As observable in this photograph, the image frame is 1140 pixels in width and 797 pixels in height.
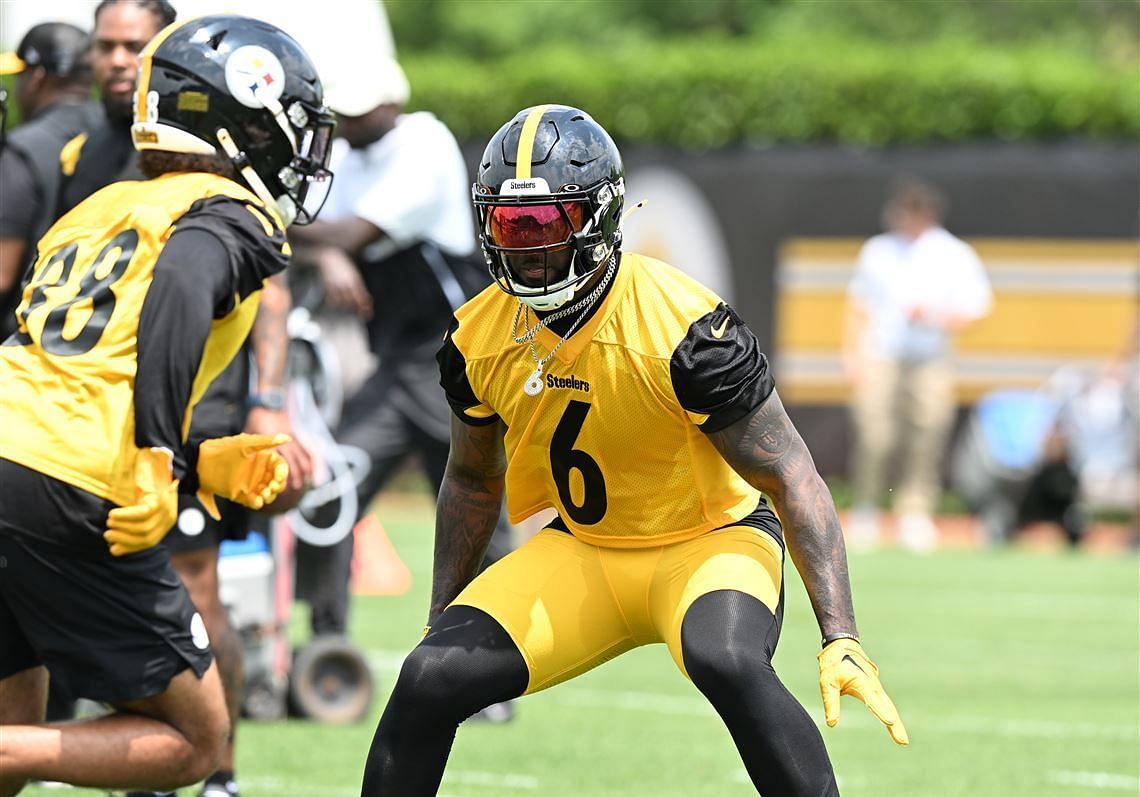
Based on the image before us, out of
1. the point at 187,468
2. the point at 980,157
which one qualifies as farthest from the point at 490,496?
the point at 980,157

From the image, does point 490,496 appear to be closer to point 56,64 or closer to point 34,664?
point 34,664

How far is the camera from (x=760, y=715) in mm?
3914

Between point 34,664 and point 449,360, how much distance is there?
3.76ft

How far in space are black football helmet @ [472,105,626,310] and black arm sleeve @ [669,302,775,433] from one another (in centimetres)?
28

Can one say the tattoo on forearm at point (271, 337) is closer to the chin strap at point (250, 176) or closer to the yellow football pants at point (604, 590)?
the chin strap at point (250, 176)

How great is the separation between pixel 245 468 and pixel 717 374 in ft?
3.53

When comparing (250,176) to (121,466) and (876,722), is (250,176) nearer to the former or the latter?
(121,466)

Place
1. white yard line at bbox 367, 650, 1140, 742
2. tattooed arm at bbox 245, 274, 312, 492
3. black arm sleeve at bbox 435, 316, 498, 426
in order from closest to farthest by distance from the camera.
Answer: black arm sleeve at bbox 435, 316, 498, 426, tattooed arm at bbox 245, 274, 312, 492, white yard line at bbox 367, 650, 1140, 742

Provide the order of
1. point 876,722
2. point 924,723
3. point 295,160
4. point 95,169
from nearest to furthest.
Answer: point 295,160, point 95,169, point 924,723, point 876,722

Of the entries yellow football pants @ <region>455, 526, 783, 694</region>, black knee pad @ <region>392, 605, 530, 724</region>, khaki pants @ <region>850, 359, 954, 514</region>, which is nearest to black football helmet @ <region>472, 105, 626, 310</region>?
yellow football pants @ <region>455, 526, 783, 694</region>

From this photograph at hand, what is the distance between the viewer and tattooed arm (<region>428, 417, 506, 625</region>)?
4574 millimetres

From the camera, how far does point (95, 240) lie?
4.21m

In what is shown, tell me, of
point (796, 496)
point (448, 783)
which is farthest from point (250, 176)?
point (448, 783)

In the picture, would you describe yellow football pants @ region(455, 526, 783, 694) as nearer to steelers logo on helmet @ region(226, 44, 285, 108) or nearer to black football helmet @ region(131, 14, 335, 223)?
black football helmet @ region(131, 14, 335, 223)
